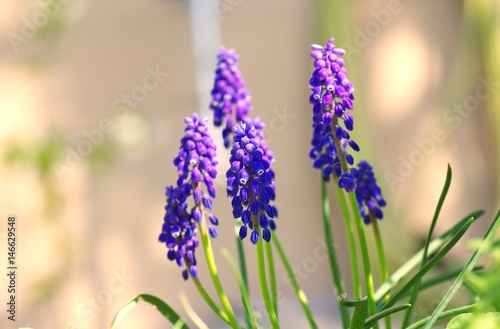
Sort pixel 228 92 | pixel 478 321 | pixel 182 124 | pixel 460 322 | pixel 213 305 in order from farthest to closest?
pixel 182 124, pixel 228 92, pixel 213 305, pixel 460 322, pixel 478 321

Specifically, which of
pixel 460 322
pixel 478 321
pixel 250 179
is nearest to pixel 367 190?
pixel 250 179

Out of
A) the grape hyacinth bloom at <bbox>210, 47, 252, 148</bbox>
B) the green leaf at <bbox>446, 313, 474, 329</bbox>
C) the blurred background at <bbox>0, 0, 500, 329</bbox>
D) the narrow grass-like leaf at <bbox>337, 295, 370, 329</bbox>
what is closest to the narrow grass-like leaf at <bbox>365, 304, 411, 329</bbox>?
the narrow grass-like leaf at <bbox>337, 295, 370, 329</bbox>

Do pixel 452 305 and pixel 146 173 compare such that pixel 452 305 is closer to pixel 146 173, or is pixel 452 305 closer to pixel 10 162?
pixel 146 173

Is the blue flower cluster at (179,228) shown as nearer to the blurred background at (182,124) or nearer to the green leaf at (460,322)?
the green leaf at (460,322)

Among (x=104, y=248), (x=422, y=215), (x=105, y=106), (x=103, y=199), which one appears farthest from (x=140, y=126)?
(x=422, y=215)

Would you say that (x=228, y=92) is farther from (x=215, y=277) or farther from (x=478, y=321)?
(x=478, y=321)

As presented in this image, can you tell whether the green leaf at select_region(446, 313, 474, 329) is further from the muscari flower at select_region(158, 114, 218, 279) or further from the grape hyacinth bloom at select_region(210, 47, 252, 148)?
the grape hyacinth bloom at select_region(210, 47, 252, 148)
